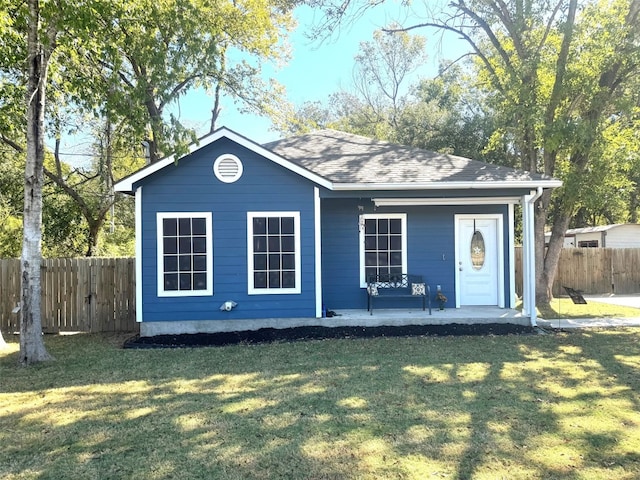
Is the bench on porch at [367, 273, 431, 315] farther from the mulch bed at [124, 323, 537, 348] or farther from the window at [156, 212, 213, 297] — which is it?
the window at [156, 212, 213, 297]

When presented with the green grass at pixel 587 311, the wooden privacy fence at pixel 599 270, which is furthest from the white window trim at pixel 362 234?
the wooden privacy fence at pixel 599 270

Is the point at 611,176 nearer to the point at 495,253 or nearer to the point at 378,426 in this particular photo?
the point at 495,253

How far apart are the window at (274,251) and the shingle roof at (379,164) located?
3.89ft

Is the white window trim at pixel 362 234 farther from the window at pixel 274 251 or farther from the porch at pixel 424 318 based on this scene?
the window at pixel 274 251

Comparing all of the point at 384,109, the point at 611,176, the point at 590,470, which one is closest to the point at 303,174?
the point at 590,470

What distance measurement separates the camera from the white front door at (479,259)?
10.7m

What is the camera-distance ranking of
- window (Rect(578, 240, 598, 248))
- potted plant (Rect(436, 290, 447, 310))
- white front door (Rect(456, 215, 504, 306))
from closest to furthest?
potted plant (Rect(436, 290, 447, 310)) < white front door (Rect(456, 215, 504, 306)) < window (Rect(578, 240, 598, 248))

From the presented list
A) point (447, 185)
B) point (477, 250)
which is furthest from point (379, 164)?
point (477, 250)

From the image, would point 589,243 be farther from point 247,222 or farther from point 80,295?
point 80,295

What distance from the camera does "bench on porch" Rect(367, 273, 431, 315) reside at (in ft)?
33.4

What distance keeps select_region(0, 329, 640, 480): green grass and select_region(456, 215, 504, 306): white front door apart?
303 cm

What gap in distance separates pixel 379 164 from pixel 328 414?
6977 mm

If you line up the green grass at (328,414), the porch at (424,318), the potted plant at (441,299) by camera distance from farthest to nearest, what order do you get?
1. the potted plant at (441,299)
2. the porch at (424,318)
3. the green grass at (328,414)

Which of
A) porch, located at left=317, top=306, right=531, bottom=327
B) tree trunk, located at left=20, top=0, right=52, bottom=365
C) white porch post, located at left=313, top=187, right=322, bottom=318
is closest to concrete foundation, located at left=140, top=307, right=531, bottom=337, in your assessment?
porch, located at left=317, top=306, right=531, bottom=327
